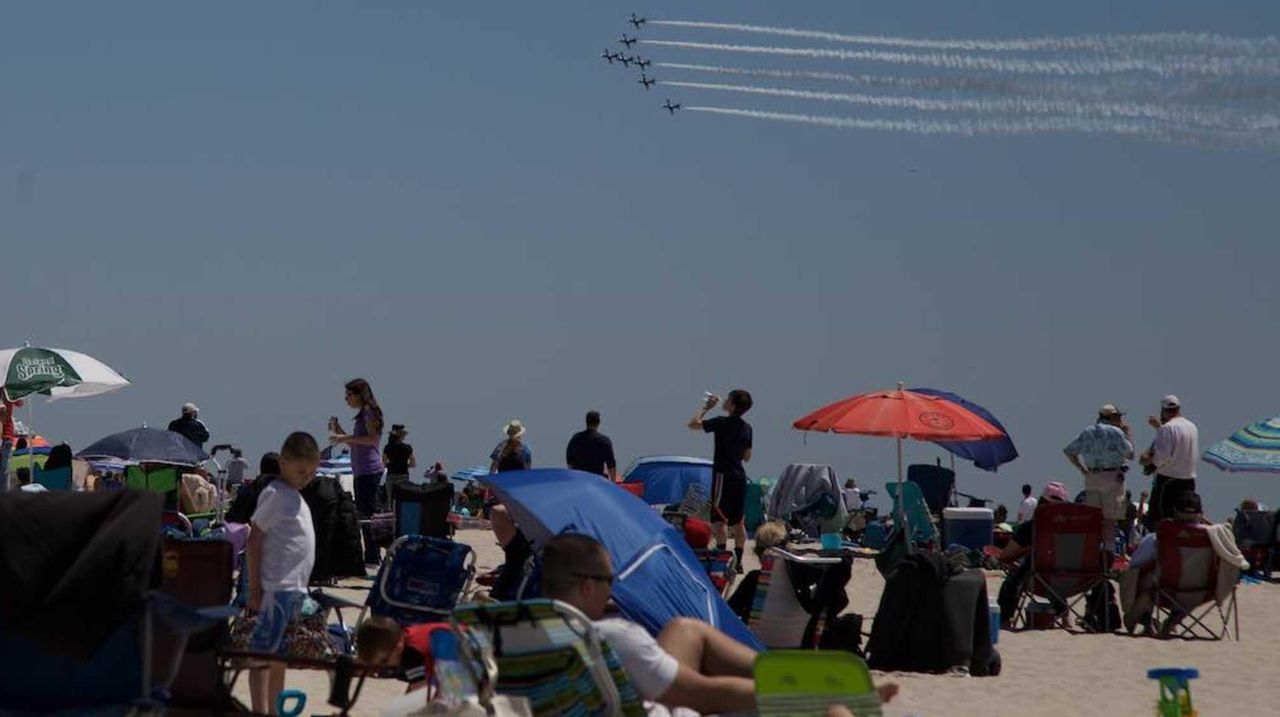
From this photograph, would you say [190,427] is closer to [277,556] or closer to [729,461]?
[729,461]

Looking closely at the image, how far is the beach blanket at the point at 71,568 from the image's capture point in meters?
6.00

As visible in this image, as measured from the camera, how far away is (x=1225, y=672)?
12.2 m

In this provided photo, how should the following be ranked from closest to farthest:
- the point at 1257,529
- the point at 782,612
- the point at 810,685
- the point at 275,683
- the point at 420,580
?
the point at 810,685, the point at 275,683, the point at 420,580, the point at 782,612, the point at 1257,529

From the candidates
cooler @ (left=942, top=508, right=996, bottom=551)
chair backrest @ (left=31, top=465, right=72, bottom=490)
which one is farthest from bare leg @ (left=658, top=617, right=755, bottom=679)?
cooler @ (left=942, top=508, right=996, bottom=551)

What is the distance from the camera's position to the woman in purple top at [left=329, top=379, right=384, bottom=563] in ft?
47.4

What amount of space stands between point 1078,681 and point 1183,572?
2917 millimetres

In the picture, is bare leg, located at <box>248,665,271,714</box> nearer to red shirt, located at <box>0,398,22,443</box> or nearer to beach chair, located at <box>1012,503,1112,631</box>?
beach chair, located at <box>1012,503,1112,631</box>

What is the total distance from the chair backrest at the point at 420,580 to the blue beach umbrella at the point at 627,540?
0.67 metres

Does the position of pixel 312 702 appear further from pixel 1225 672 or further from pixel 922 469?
pixel 922 469

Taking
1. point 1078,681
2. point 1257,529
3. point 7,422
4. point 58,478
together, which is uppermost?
point 7,422

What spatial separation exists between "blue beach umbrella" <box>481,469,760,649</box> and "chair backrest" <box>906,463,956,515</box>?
12.4 metres

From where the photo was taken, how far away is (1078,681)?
11531 mm

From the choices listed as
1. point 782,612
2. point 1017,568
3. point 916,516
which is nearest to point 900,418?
point 916,516

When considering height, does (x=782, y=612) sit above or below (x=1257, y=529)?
above
